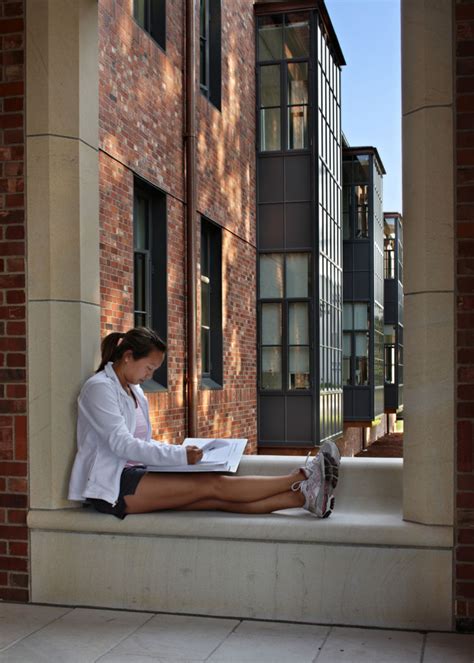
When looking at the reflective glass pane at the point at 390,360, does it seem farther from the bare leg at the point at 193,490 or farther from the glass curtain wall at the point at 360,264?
the bare leg at the point at 193,490

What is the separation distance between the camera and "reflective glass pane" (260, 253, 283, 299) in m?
15.7

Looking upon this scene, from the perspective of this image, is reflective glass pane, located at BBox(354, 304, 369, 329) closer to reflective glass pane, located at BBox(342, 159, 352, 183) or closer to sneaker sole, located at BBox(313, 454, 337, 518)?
reflective glass pane, located at BBox(342, 159, 352, 183)

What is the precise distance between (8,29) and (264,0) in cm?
1196

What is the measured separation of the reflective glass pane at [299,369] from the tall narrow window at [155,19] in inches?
271

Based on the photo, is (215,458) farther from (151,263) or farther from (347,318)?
(347,318)

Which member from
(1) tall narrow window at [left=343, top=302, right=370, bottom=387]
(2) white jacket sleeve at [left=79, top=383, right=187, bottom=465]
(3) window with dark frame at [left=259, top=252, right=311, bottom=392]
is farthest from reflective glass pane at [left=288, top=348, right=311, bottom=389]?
(2) white jacket sleeve at [left=79, top=383, right=187, bottom=465]

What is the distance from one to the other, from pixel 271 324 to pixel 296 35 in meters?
5.54

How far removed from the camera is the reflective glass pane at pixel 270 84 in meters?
15.8

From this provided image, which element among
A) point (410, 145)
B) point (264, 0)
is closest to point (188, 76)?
point (264, 0)

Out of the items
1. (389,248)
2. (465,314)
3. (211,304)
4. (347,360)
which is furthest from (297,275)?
(389,248)

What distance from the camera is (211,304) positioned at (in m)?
13.2

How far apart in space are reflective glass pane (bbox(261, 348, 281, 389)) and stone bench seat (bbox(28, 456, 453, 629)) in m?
10.5

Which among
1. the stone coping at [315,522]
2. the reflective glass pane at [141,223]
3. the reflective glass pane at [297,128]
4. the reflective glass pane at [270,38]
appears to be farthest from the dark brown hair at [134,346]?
the reflective glass pane at [270,38]

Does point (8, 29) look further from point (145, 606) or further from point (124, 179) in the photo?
point (124, 179)
